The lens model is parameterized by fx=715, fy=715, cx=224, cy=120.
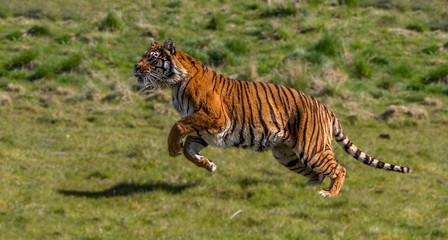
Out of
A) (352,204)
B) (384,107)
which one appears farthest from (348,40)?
(352,204)

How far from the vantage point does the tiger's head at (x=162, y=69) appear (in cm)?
619

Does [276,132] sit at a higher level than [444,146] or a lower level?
higher

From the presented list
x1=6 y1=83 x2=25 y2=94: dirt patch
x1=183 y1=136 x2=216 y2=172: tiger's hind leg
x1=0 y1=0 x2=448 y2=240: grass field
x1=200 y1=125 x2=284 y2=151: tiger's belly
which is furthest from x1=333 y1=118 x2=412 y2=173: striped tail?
x1=6 y1=83 x2=25 y2=94: dirt patch

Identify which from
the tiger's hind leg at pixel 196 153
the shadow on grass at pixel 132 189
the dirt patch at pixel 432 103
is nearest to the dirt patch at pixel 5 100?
the shadow on grass at pixel 132 189

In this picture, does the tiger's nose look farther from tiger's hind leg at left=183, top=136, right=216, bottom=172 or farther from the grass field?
the grass field

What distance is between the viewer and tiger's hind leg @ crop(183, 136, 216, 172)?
655cm

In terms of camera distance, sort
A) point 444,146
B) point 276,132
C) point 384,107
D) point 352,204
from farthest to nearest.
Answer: point 384,107
point 444,146
point 352,204
point 276,132

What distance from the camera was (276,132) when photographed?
6.12 metres

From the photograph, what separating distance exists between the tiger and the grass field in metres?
18.5

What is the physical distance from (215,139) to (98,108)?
3435 centimetres

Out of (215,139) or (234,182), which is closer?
(215,139)

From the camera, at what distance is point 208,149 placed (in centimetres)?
3406

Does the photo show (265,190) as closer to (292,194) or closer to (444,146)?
(292,194)

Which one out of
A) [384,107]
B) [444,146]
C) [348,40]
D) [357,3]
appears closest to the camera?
[444,146]
